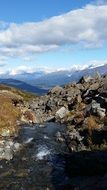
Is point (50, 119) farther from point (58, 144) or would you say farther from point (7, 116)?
point (58, 144)

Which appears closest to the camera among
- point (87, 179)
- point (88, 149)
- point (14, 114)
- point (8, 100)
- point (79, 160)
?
point (87, 179)

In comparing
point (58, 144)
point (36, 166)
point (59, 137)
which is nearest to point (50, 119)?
point (59, 137)

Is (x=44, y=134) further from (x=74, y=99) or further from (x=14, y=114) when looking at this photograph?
(x=74, y=99)

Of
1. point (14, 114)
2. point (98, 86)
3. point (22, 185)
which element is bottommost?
point (22, 185)

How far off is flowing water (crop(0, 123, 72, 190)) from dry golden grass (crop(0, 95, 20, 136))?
2.70 meters

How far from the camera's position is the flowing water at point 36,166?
3069 cm

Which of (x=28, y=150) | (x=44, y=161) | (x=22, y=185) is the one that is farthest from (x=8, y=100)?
(x=22, y=185)

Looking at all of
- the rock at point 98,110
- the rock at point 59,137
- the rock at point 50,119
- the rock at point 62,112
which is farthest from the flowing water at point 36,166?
the rock at point 62,112

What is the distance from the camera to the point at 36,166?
3544 centimetres

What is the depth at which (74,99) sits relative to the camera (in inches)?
2662

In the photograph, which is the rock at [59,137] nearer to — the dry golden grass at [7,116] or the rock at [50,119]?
the dry golden grass at [7,116]

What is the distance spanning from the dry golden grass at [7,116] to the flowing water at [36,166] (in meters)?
2.70

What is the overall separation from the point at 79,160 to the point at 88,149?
594cm

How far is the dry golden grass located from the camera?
50062 mm
